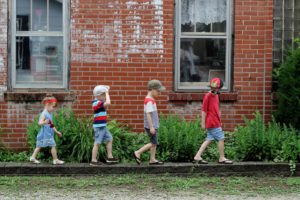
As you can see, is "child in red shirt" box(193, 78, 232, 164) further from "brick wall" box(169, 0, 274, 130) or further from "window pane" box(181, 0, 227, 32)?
"window pane" box(181, 0, 227, 32)

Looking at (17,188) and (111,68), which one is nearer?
(17,188)

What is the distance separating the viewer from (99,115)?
929 cm

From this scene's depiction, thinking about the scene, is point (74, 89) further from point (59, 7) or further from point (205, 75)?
point (205, 75)

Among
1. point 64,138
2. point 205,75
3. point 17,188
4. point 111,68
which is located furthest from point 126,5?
point 17,188

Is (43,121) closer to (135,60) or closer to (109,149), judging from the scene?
(109,149)

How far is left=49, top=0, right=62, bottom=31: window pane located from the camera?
34.4ft

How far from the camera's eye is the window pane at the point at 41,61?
1049cm

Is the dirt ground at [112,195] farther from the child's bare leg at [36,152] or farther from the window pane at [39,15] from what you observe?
the window pane at [39,15]

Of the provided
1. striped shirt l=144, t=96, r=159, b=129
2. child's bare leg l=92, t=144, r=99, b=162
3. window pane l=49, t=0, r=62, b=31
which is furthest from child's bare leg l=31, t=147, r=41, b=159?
window pane l=49, t=0, r=62, b=31

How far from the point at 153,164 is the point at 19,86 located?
9.21ft

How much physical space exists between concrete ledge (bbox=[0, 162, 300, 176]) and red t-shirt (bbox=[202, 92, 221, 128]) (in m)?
0.64

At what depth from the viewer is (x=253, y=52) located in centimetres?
1054

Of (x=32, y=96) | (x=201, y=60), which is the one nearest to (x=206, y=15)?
(x=201, y=60)

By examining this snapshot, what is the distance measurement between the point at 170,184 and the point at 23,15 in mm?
4050
